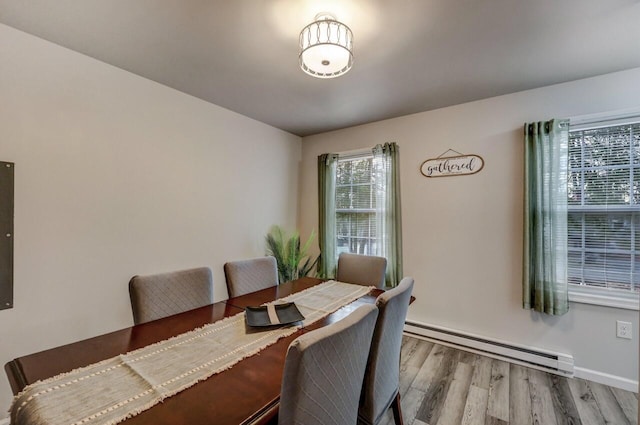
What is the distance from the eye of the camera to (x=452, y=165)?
9.11 ft

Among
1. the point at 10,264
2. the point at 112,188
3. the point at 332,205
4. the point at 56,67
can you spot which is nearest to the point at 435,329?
the point at 332,205

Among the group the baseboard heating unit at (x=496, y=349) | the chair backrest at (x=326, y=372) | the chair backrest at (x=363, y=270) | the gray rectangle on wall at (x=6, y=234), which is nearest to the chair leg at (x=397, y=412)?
the chair backrest at (x=326, y=372)

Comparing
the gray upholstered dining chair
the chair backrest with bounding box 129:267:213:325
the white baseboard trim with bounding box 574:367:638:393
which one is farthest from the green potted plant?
the white baseboard trim with bounding box 574:367:638:393

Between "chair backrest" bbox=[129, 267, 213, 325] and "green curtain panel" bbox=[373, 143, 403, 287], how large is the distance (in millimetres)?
1902

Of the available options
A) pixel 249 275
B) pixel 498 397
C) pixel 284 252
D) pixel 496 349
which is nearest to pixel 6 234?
pixel 249 275

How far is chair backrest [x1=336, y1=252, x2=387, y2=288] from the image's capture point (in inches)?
91.5

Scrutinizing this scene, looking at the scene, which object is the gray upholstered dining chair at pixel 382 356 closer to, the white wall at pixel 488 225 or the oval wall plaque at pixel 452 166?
the white wall at pixel 488 225

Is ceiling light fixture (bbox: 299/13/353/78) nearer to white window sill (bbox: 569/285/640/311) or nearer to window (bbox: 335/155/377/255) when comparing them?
window (bbox: 335/155/377/255)

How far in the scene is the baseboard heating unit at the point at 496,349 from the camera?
2.24 meters

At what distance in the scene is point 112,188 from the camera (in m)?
2.10

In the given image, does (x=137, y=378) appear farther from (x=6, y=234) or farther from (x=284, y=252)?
(x=284, y=252)

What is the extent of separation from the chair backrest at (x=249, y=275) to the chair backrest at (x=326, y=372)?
1.19m

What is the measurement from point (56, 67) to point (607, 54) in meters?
3.69

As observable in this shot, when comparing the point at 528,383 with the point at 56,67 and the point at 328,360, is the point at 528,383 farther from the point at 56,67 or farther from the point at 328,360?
the point at 56,67
